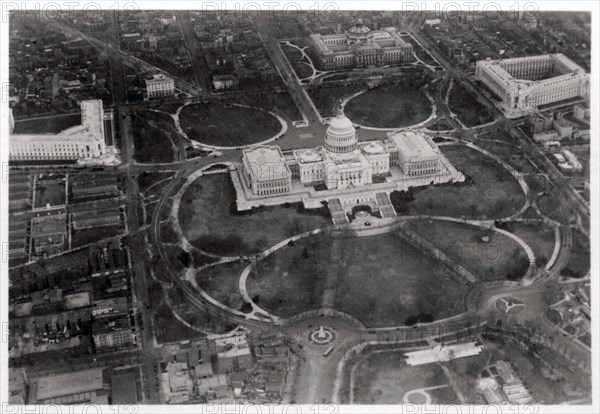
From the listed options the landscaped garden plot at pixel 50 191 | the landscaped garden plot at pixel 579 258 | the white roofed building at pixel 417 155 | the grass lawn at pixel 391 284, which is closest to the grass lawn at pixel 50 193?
A: the landscaped garden plot at pixel 50 191

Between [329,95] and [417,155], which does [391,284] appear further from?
[329,95]

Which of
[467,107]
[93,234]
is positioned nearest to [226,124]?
[93,234]

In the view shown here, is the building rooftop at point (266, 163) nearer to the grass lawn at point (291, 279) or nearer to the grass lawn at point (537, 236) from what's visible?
the grass lawn at point (291, 279)

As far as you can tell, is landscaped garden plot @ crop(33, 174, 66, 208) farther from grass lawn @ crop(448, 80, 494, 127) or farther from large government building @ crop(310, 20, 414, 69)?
grass lawn @ crop(448, 80, 494, 127)

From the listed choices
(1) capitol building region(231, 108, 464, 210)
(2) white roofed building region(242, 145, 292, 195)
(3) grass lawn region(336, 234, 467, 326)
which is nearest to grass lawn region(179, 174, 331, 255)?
(1) capitol building region(231, 108, 464, 210)

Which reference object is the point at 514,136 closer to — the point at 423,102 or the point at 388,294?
the point at 423,102

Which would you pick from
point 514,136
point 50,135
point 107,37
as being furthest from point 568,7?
point 107,37
